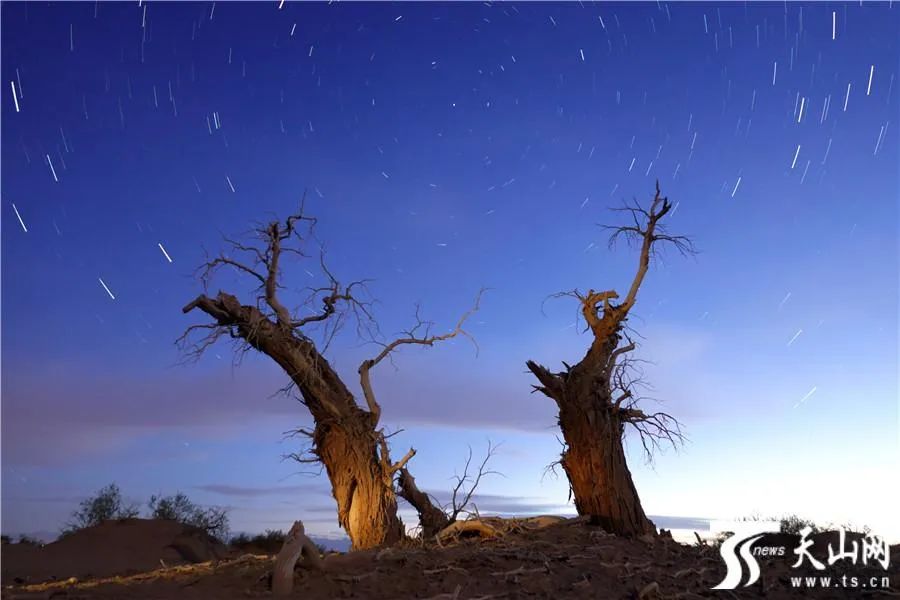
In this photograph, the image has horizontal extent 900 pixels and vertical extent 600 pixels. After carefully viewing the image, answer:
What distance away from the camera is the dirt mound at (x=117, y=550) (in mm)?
18969

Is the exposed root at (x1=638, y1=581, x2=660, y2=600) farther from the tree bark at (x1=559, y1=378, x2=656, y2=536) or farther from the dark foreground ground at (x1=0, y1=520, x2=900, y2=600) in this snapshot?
the tree bark at (x1=559, y1=378, x2=656, y2=536)

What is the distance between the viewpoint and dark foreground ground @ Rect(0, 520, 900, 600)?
28.3ft

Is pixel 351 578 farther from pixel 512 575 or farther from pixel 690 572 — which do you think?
pixel 690 572

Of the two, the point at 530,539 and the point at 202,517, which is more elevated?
the point at 530,539

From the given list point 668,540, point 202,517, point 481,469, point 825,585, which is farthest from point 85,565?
point 825,585

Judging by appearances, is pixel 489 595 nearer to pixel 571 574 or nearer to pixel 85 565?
pixel 571 574

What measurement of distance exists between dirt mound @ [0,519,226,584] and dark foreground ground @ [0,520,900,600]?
914 centimetres

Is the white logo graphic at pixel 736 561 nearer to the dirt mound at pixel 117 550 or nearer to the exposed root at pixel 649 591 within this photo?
the exposed root at pixel 649 591

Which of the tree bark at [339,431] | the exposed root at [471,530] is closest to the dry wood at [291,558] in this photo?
the exposed root at [471,530]

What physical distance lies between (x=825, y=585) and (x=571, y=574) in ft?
12.0

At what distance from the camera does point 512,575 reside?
948 centimetres

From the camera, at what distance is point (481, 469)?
15266mm

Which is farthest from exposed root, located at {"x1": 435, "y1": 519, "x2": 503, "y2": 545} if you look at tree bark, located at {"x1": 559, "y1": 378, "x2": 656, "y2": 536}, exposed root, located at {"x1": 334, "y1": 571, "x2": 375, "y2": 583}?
exposed root, located at {"x1": 334, "y1": 571, "x2": 375, "y2": 583}

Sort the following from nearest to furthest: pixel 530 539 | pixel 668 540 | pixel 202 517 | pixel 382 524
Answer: pixel 530 539
pixel 668 540
pixel 382 524
pixel 202 517
